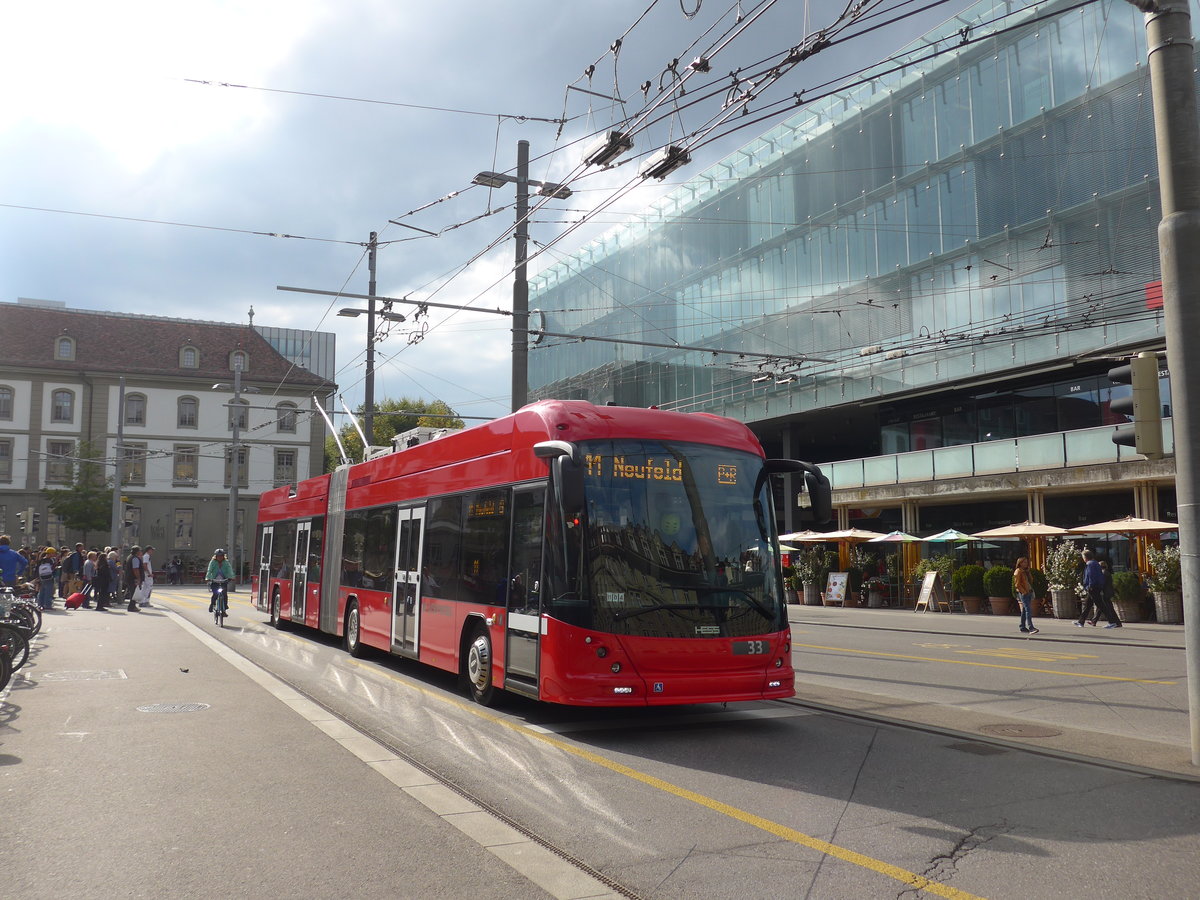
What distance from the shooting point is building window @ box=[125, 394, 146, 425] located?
63281 millimetres

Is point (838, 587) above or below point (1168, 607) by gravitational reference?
above

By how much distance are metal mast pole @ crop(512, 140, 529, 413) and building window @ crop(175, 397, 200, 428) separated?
2047 inches

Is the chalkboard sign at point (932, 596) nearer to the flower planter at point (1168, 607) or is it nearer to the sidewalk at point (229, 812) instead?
the flower planter at point (1168, 607)

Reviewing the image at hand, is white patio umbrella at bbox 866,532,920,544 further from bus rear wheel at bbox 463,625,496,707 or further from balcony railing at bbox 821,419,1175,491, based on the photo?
bus rear wheel at bbox 463,625,496,707

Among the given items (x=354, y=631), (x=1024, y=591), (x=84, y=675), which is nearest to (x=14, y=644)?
(x=84, y=675)

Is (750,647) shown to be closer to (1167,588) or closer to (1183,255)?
(1183,255)

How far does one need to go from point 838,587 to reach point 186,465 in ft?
145

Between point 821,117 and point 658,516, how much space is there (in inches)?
1349

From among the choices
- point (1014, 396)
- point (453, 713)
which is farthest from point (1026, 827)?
point (1014, 396)

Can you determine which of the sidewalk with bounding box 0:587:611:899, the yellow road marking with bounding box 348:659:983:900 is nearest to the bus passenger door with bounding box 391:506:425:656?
the sidewalk with bounding box 0:587:611:899

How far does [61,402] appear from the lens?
62500 mm

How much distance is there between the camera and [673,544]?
9219mm

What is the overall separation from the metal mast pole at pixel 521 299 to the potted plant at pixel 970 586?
18.3m

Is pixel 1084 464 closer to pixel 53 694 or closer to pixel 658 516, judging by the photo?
pixel 658 516
